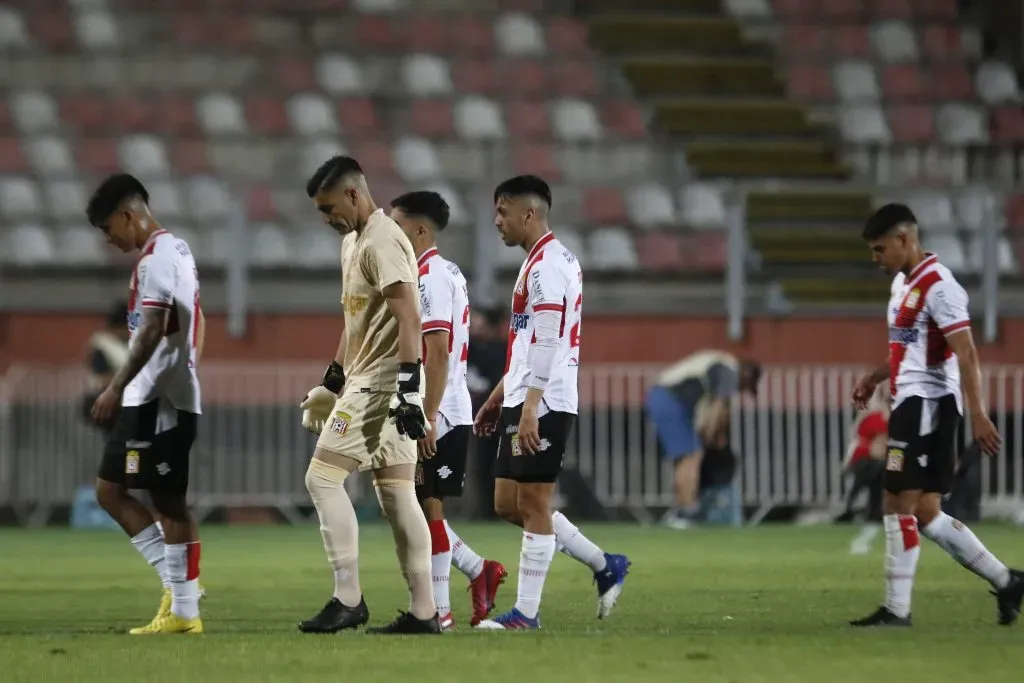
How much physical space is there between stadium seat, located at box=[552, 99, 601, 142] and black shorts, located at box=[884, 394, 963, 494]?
12.9 meters

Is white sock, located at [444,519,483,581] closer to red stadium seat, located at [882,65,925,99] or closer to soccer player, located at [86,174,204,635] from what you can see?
soccer player, located at [86,174,204,635]

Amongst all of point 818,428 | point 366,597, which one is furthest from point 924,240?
point 366,597

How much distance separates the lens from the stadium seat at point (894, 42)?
24000mm

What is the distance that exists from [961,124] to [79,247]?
9959 mm

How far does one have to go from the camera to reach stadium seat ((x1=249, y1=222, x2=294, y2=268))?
20.6 m

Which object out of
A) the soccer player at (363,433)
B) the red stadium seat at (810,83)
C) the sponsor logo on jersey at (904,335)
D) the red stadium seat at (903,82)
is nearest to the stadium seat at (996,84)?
the red stadium seat at (903,82)

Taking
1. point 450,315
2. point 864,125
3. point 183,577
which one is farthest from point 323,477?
point 864,125

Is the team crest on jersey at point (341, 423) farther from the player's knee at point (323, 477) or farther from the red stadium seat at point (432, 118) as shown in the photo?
the red stadium seat at point (432, 118)

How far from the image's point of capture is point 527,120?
22391 millimetres

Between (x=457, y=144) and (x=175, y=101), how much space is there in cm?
320

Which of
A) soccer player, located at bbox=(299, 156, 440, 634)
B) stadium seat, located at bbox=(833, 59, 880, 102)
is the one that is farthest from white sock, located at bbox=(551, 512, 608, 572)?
stadium seat, located at bbox=(833, 59, 880, 102)

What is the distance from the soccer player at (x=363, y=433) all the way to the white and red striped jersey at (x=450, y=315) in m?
0.66

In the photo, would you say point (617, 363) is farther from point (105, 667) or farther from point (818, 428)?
point (105, 667)

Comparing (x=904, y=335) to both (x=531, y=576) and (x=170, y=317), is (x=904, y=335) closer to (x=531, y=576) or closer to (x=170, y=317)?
(x=531, y=576)
